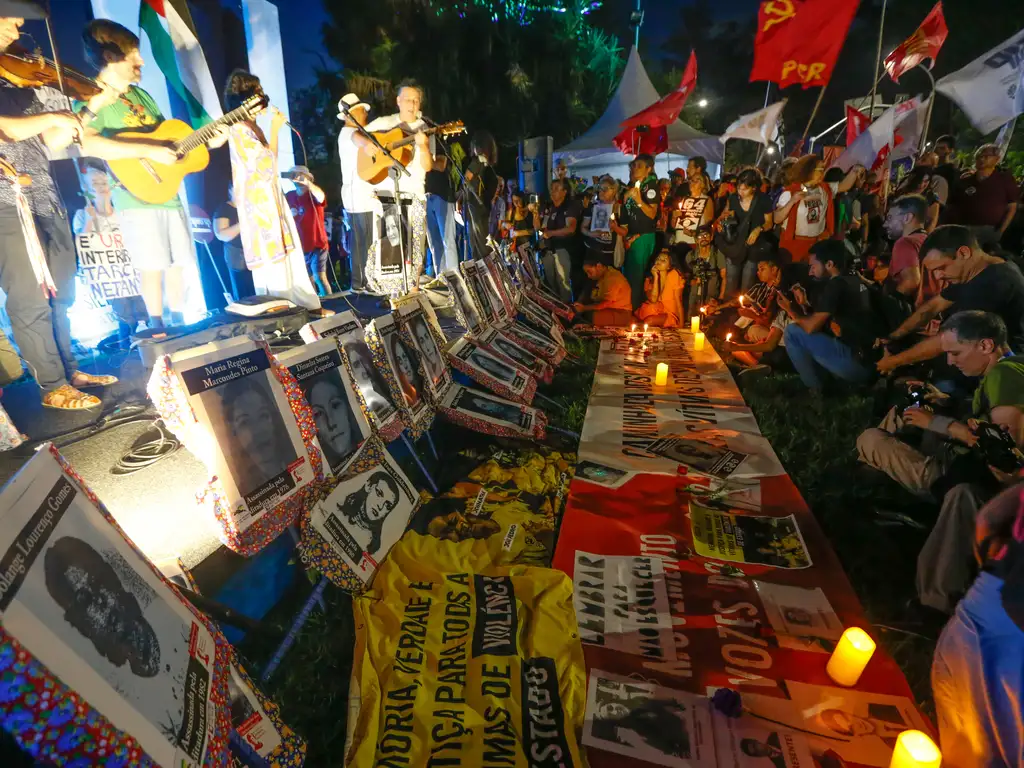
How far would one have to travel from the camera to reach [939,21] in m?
6.50

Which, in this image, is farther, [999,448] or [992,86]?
[992,86]

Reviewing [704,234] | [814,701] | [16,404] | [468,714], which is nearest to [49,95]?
[16,404]

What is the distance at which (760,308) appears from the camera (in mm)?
5488

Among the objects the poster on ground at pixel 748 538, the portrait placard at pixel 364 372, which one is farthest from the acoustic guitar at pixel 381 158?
the poster on ground at pixel 748 538

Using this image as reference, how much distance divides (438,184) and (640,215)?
262 cm

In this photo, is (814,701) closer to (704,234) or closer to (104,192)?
(104,192)

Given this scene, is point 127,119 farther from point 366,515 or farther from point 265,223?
point 366,515

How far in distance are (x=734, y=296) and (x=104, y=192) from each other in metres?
6.51

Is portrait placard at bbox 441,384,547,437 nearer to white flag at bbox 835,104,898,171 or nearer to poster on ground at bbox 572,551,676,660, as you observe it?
poster on ground at bbox 572,551,676,660

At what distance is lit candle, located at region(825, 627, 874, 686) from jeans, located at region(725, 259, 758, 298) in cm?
543

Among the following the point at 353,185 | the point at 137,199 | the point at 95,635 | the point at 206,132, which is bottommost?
the point at 95,635

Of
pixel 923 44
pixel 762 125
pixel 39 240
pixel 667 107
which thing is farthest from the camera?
pixel 667 107

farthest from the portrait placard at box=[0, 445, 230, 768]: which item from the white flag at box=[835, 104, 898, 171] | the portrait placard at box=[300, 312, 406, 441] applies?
the white flag at box=[835, 104, 898, 171]

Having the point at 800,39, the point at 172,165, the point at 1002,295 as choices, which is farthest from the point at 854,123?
the point at 172,165
